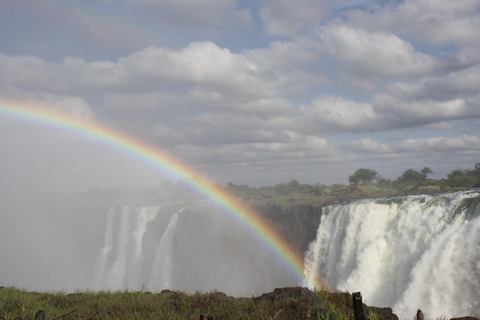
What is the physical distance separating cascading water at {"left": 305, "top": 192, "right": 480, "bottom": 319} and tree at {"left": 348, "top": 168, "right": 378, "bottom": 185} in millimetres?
26796

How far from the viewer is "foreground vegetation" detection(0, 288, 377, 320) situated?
6.06m

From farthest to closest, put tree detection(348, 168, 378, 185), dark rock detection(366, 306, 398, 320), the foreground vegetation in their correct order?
tree detection(348, 168, 378, 185) < dark rock detection(366, 306, 398, 320) < the foreground vegetation

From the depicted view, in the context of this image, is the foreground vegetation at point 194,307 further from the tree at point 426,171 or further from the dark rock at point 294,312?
the tree at point 426,171

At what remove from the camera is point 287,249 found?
1037 inches

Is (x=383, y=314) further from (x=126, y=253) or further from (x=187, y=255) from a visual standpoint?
(x=126, y=253)

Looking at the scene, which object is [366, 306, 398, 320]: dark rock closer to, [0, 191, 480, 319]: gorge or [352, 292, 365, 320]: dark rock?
[352, 292, 365, 320]: dark rock

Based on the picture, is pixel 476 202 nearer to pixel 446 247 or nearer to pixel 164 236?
pixel 446 247

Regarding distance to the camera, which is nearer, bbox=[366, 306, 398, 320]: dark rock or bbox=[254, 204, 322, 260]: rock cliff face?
bbox=[366, 306, 398, 320]: dark rock

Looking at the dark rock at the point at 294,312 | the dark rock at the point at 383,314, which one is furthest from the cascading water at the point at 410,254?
the dark rock at the point at 294,312

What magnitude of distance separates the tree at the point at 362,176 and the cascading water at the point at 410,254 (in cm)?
2680

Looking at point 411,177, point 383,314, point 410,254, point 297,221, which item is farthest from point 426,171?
point 383,314

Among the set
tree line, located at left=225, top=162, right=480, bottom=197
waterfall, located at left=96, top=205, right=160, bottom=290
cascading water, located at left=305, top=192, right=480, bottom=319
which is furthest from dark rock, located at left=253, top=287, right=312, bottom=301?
waterfall, located at left=96, top=205, right=160, bottom=290

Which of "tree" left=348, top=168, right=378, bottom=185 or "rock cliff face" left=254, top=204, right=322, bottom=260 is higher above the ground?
"tree" left=348, top=168, right=378, bottom=185

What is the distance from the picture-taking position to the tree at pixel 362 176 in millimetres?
44469
